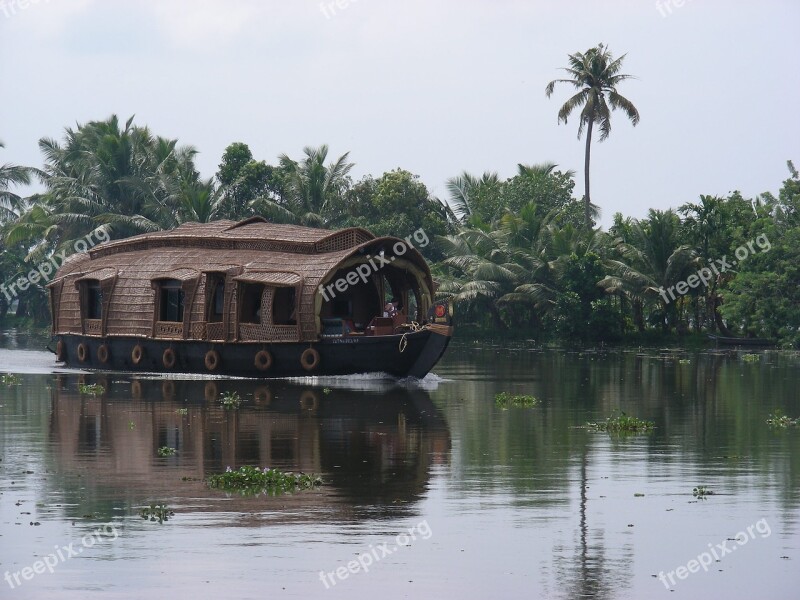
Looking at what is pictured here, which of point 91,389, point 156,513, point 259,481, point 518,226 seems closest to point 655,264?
point 518,226

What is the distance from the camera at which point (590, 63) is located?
5469 centimetres

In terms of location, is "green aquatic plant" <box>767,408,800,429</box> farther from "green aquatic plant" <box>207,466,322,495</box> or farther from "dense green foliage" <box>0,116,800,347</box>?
"dense green foliage" <box>0,116,800,347</box>

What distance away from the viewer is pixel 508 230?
5375 cm

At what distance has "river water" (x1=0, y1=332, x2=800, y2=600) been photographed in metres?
10.4

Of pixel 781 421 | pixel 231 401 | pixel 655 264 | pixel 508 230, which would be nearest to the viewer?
pixel 781 421

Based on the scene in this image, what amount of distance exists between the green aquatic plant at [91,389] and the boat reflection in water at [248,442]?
0.70 ft

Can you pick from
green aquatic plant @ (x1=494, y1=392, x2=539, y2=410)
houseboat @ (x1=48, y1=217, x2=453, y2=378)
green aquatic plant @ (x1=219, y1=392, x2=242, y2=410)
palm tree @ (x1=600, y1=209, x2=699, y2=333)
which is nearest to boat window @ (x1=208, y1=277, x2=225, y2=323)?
houseboat @ (x1=48, y1=217, x2=453, y2=378)

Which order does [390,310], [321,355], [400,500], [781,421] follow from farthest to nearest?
1. [390,310]
2. [321,355]
3. [781,421]
4. [400,500]

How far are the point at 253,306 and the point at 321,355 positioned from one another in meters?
3.12

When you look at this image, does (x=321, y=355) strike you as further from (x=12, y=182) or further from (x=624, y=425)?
(x=12, y=182)

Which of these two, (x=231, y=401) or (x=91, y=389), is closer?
(x=231, y=401)

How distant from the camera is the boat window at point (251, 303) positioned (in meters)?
31.0

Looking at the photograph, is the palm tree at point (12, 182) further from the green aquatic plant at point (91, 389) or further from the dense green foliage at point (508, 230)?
the green aquatic plant at point (91, 389)

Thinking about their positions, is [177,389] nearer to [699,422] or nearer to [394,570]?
[699,422]
